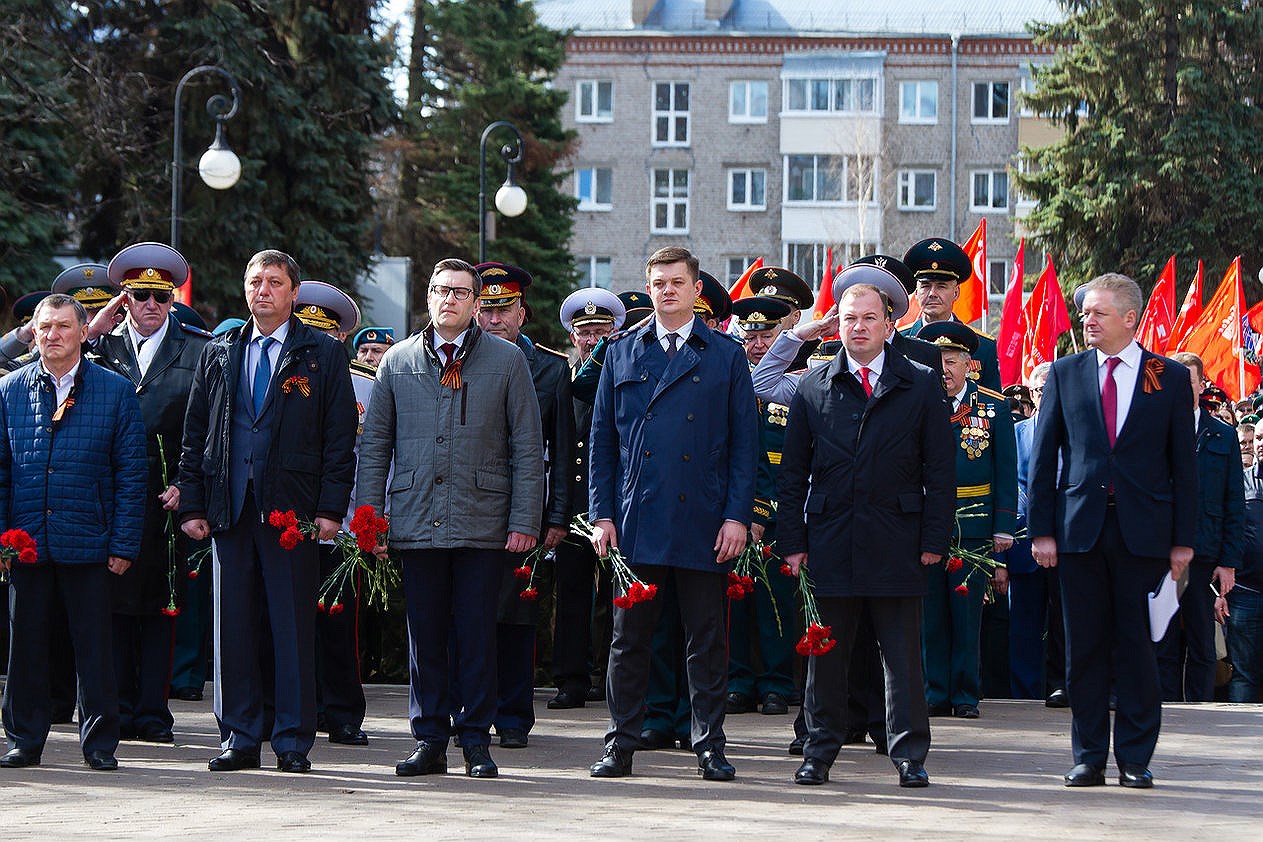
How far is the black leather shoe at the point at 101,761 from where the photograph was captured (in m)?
8.34

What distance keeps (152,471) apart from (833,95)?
174 feet

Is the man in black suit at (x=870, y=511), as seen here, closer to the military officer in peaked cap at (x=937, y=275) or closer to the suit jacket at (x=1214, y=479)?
the military officer in peaked cap at (x=937, y=275)

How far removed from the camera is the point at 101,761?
27.4 ft

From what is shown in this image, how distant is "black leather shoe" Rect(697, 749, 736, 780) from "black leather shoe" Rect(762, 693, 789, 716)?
248 centimetres

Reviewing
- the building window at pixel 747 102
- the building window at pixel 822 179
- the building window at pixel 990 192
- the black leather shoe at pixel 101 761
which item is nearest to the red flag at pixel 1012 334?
the black leather shoe at pixel 101 761

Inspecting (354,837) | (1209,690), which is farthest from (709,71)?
(354,837)

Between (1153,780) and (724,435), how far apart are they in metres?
2.45

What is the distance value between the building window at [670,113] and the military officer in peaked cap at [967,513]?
2035 inches

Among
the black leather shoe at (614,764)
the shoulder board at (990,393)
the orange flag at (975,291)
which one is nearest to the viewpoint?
the black leather shoe at (614,764)

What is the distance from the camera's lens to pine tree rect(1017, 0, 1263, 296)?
38.2 m

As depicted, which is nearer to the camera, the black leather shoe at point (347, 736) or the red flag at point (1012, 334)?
the black leather shoe at point (347, 736)

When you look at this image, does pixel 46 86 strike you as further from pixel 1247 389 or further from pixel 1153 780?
pixel 1153 780

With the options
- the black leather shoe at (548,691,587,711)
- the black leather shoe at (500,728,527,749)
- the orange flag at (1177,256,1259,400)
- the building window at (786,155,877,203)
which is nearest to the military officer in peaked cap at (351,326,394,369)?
the black leather shoe at (548,691,587,711)

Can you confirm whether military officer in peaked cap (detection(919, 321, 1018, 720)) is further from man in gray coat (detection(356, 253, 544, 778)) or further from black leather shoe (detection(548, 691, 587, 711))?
man in gray coat (detection(356, 253, 544, 778))
